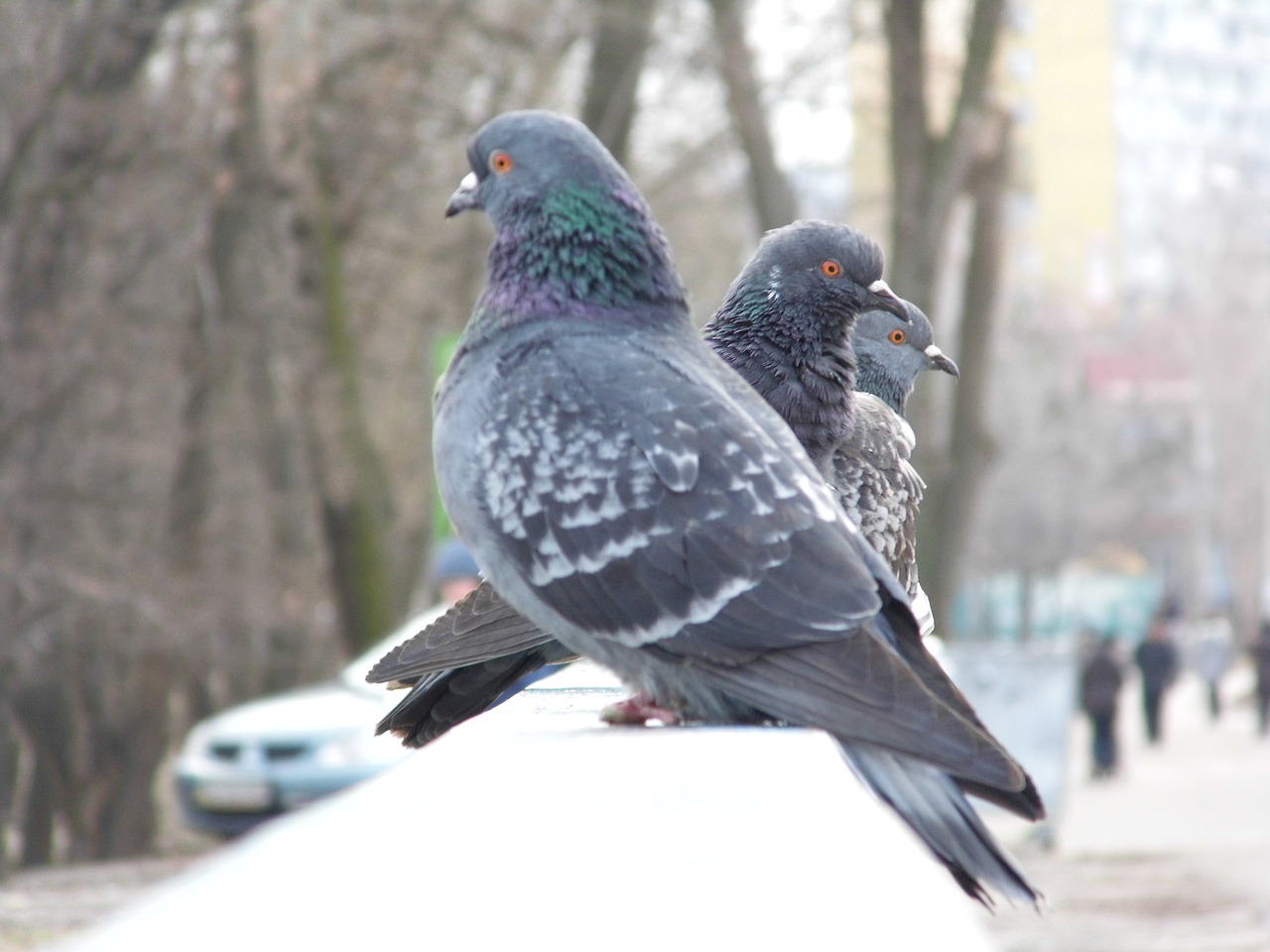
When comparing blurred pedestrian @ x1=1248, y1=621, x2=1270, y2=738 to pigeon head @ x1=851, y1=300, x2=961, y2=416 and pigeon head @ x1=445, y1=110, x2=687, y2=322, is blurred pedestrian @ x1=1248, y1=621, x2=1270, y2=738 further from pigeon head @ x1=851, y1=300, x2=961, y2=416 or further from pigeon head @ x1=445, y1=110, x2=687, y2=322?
pigeon head @ x1=445, y1=110, x2=687, y2=322

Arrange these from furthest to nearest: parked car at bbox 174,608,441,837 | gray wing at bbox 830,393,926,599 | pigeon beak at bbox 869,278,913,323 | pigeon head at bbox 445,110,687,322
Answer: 1. parked car at bbox 174,608,441,837
2. gray wing at bbox 830,393,926,599
3. pigeon beak at bbox 869,278,913,323
4. pigeon head at bbox 445,110,687,322

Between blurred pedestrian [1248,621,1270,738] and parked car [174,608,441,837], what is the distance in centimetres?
1442

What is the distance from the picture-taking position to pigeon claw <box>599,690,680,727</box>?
2.27 metres

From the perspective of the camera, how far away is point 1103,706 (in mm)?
18422

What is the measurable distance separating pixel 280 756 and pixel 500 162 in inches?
361

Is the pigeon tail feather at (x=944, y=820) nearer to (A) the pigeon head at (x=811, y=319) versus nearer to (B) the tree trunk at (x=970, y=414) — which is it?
(A) the pigeon head at (x=811, y=319)

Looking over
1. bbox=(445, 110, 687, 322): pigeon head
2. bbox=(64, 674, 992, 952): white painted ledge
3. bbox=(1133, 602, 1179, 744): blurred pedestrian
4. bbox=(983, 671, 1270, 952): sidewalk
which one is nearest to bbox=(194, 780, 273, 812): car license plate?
bbox=(983, 671, 1270, 952): sidewalk

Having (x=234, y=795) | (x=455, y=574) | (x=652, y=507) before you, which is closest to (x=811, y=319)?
(x=652, y=507)

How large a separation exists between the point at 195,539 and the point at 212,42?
4738 mm

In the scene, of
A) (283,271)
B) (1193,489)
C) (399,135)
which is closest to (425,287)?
(283,271)

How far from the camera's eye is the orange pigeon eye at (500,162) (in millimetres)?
2447

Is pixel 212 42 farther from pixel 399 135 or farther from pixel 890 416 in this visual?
pixel 890 416

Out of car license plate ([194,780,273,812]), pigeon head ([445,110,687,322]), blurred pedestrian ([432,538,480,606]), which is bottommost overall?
car license plate ([194,780,273,812])

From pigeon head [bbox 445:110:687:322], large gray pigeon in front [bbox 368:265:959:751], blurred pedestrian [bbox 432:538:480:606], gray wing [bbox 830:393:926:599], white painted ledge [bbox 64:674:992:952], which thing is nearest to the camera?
white painted ledge [bbox 64:674:992:952]
